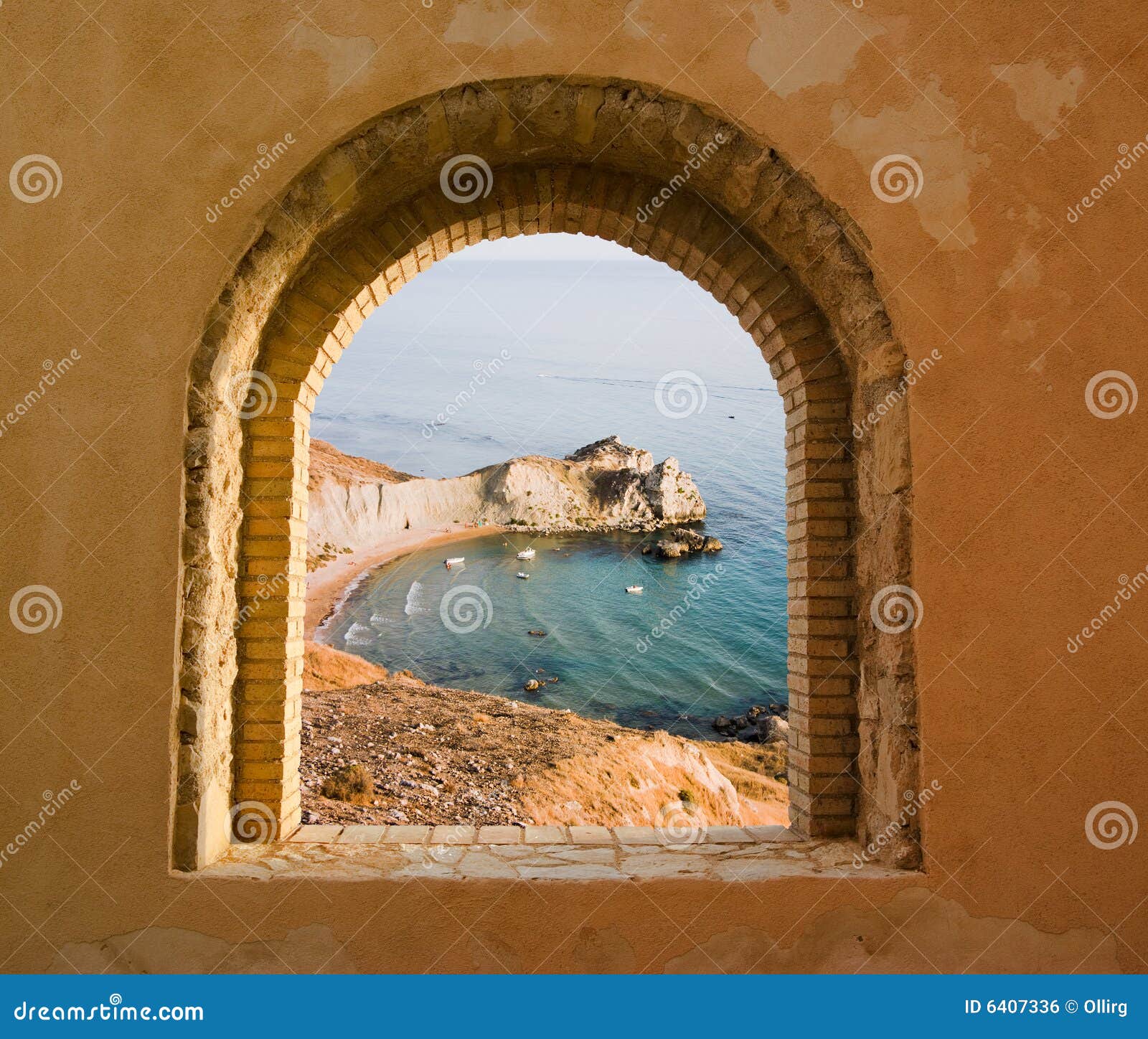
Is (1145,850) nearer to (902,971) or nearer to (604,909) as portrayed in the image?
(902,971)

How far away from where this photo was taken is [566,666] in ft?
26.7

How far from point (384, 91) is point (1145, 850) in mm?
3852
